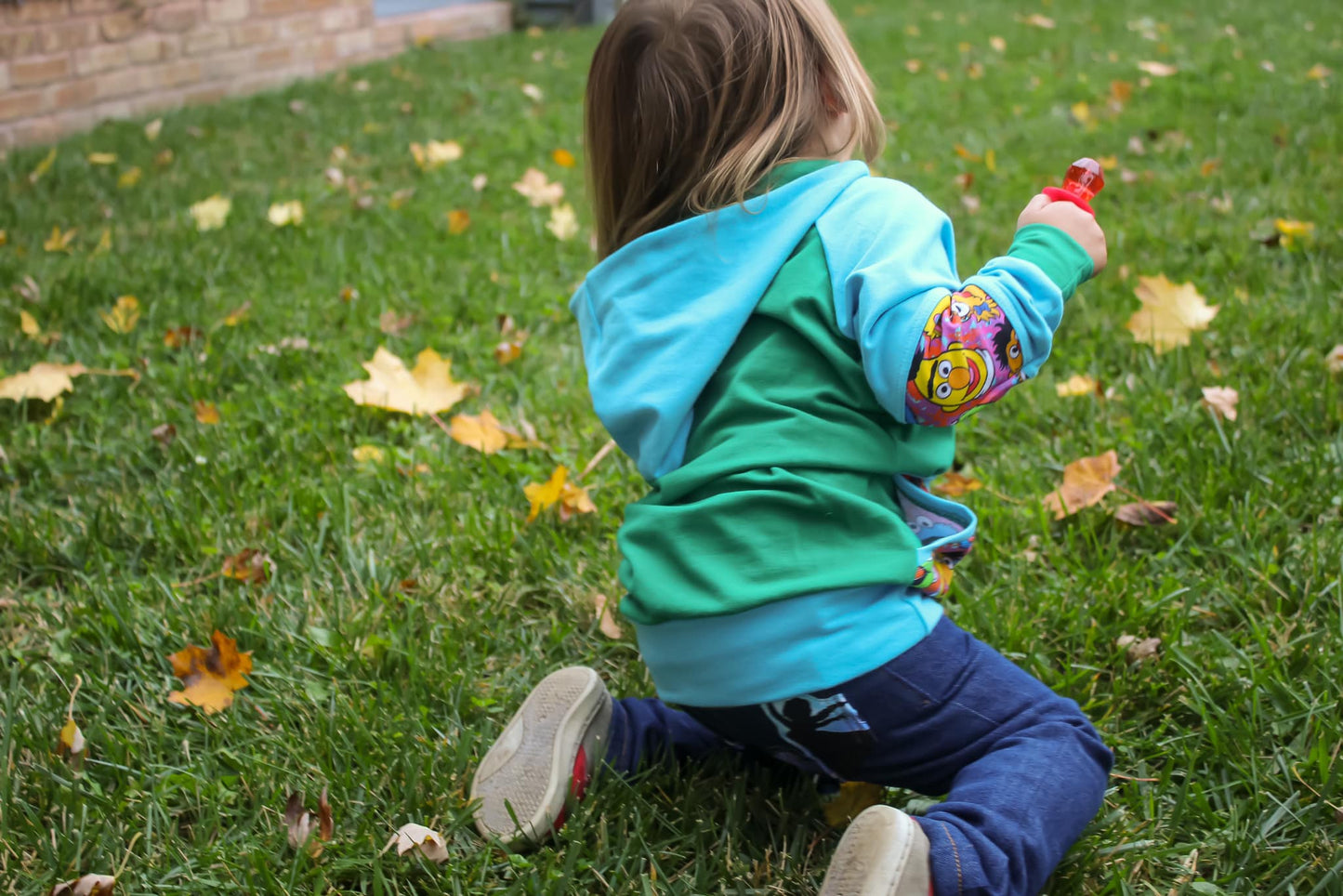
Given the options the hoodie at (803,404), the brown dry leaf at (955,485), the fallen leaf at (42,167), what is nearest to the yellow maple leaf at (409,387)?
the brown dry leaf at (955,485)

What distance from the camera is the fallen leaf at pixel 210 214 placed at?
12.7 feet

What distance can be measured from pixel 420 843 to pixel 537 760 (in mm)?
175

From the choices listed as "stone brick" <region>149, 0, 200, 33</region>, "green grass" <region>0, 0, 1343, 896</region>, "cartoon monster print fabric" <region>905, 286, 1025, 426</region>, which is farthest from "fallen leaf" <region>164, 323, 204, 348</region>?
"stone brick" <region>149, 0, 200, 33</region>

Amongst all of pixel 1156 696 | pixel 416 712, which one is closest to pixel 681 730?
pixel 416 712

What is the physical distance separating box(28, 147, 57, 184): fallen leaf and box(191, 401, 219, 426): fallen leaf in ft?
7.70

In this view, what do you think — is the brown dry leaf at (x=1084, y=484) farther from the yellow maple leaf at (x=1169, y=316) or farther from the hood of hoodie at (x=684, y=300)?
the hood of hoodie at (x=684, y=300)

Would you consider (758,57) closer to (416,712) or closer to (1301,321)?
(416,712)

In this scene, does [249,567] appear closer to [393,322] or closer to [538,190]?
[393,322]

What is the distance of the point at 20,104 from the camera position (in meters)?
5.04

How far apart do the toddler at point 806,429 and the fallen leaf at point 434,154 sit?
3216mm

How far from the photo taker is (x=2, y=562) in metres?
2.10

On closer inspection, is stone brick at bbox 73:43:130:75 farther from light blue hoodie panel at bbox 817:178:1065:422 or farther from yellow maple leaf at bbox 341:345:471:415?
light blue hoodie panel at bbox 817:178:1065:422

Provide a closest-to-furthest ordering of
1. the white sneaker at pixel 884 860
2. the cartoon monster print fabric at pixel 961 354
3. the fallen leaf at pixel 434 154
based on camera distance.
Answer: the white sneaker at pixel 884 860
the cartoon monster print fabric at pixel 961 354
the fallen leaf at pixel 434 154

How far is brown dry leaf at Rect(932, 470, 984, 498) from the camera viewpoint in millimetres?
2162
